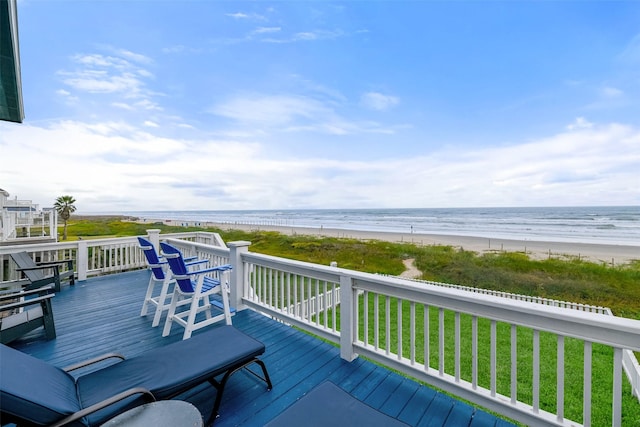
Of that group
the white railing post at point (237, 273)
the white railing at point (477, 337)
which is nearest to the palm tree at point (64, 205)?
the white railing at point (477, 337)

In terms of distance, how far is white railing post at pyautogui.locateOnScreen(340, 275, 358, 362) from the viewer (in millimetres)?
2555

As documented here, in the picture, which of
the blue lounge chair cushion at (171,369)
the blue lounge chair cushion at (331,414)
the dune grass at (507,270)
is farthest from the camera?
the dune grass at (507,270)

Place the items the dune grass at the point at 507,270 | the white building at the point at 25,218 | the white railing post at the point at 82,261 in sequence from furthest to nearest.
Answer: the dune grass at the point at 507,270
the white building at the point at 25,218
the white railing post at the point at 82,261

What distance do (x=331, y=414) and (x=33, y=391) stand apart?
149 cm

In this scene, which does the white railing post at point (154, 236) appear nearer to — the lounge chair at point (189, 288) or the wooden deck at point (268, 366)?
the wooden deck at point (268, 366)

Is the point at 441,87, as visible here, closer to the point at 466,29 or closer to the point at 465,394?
the point at 466,29

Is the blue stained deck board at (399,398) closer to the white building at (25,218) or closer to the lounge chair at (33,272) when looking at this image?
the lounge chair at (33,272)

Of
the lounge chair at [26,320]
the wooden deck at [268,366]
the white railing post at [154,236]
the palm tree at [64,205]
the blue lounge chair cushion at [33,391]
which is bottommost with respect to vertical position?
the wooden deck at [268,366]

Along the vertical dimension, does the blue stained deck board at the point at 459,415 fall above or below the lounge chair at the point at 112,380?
below

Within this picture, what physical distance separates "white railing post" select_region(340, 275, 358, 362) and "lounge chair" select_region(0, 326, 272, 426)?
0.81 metres

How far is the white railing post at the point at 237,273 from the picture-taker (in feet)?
12.8

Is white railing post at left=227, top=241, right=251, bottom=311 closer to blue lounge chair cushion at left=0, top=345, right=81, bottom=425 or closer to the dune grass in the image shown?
blue lounge chair cushion at left=0, top=345, right=81, bottom=425

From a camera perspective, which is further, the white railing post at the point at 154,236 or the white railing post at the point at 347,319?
the white railing post at the point at 154,236

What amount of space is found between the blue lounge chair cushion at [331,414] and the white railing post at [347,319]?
37.5 inches
